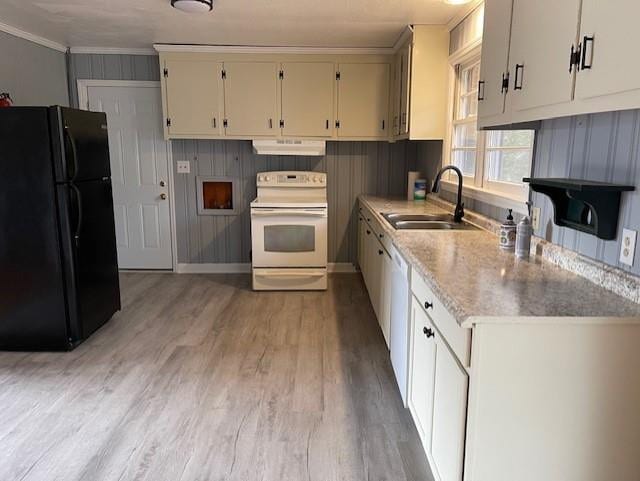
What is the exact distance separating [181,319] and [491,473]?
2.90 metres

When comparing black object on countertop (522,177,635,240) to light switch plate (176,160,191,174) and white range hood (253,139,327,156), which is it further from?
light switch plate (176,160,191,174)

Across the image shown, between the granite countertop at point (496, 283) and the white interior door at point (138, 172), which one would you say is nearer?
the granite countertop at point (496, 283)

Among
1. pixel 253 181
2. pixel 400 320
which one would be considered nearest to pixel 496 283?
pixel 400 320

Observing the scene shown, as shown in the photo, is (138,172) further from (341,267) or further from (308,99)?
(341,267)

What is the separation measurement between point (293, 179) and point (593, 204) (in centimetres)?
355

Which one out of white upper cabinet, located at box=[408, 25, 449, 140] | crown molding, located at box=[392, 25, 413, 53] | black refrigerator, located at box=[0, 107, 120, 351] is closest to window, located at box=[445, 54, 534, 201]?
white upper cabinet, located at box=[408, 25, 449, 140]

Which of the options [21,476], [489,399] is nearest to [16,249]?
[21,476]

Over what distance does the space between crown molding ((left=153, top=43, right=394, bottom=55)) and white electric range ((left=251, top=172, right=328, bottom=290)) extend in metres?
1.43

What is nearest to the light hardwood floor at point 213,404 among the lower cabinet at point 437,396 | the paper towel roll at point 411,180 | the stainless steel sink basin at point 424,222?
the lower cabinet at point 437,396

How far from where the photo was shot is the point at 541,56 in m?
1.60

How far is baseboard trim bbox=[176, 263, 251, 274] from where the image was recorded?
5.16m

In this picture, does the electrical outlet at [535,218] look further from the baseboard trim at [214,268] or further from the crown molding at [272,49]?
the baseboard trim at [214,268]

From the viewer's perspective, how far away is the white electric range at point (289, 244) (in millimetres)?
4336

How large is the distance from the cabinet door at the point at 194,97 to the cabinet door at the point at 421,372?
127 inches
